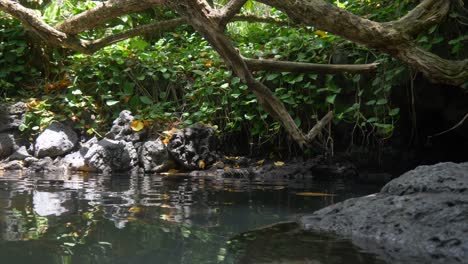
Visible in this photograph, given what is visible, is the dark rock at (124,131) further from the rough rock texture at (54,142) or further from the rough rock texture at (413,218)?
the rough rock texture at (413,218)

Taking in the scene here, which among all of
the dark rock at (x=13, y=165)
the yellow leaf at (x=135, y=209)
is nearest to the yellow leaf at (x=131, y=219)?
the yellow leaf at (x=135, y=209)

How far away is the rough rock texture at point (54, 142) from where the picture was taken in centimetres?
572

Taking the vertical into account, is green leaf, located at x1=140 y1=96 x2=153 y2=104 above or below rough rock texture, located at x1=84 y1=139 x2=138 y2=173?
above

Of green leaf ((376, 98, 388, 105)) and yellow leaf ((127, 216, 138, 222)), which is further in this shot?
green leaf ((376, 98, 388, 105))

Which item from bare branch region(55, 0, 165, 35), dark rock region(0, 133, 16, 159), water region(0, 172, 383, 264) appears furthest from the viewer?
dark rock region(0, 133, 16, 159)

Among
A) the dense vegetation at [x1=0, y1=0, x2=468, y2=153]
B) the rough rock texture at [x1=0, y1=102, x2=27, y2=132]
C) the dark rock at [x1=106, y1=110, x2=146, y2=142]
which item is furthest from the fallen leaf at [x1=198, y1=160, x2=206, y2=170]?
the rough rock texture at [x1=0, y1=102, x2=27, y2=132]

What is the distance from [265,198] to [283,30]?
3356mm

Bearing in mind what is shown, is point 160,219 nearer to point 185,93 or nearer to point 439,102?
point 439,102

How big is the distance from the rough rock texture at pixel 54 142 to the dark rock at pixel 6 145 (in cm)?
43

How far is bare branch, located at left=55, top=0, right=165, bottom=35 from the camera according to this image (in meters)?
4.54

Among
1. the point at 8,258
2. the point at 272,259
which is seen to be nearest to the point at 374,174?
the point at 272,259

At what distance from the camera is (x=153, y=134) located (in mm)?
5848

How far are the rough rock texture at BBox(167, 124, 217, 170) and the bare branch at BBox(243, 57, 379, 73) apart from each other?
1.30 meters

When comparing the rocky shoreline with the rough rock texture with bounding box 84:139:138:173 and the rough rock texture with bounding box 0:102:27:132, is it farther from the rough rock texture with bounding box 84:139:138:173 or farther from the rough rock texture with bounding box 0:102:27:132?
the rough rock texture with bounding box 0:102:27:132
